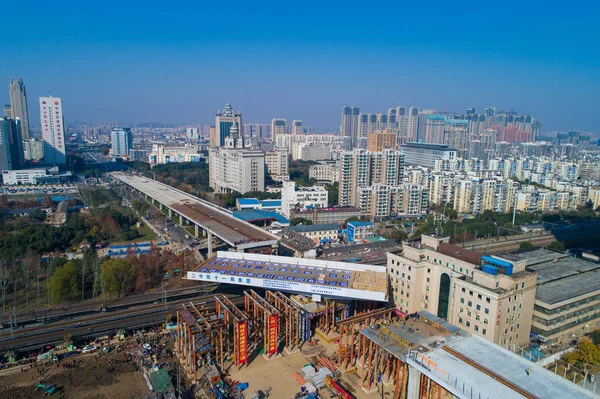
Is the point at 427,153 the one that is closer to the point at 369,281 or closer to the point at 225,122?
the point at 225,122

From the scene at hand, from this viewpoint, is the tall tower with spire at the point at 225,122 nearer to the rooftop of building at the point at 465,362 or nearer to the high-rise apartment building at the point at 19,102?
the high-rise apartment building at the point at 19,102

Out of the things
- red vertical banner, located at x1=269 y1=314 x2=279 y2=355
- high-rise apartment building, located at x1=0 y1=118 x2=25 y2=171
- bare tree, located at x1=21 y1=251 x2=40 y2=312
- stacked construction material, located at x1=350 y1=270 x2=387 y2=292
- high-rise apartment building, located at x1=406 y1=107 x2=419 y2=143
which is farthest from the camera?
high-rise apartment building, located at x1=406 y1=107 x2=419 y2=143

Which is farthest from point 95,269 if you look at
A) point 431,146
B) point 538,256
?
point 431,146

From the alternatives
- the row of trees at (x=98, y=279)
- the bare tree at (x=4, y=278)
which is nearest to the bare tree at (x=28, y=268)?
the bare tree at (x=4, y=278)

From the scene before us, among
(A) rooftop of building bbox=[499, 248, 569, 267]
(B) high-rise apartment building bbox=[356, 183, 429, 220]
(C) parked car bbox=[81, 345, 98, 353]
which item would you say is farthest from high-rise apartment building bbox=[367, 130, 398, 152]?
(C) parked car bbox=[81, 345, 98, 353]

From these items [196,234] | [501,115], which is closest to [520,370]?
[196,234]

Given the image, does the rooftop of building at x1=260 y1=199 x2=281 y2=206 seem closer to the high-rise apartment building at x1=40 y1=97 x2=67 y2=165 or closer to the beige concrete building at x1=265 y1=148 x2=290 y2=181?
the beige concrete building at x1=265 y1=148 x2=290 y2=181
